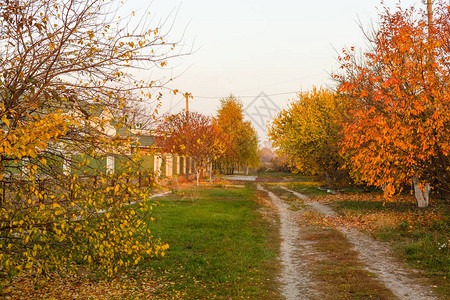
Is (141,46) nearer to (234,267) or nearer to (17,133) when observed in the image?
(17,133)

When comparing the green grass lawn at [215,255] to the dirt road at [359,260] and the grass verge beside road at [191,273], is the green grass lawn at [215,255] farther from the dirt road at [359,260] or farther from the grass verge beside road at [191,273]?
the dirt road at [359,260]

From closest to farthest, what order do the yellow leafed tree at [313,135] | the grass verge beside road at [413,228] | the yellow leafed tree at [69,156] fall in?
the yellow leafed tree at [69,156], the grass verge beside road at [413,228], the yellow leafed tree at [313,135]

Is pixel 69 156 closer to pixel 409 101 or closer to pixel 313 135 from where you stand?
pixel 409 101

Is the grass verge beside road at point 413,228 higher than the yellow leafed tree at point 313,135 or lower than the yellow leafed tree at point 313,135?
lower

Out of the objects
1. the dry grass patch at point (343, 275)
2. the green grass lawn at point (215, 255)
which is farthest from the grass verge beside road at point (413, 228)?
the green grass lawn at point (215, 255)

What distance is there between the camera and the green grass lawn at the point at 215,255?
7719mm

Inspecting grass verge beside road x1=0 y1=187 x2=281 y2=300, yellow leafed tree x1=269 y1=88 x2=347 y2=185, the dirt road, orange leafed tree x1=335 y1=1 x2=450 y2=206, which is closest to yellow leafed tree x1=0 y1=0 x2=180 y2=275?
grass verge beside road x1=0 y1=187 x2=281 y2=300

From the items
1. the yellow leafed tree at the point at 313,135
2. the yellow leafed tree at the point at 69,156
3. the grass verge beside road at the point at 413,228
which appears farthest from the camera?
the yellow leafed tree at the point at 313,135

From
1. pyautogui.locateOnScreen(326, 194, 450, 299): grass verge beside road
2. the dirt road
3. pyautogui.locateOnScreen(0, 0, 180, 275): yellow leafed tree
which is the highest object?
pyautogui.locateOnScreen(0, 0, 180, 275): yellow leafed tree

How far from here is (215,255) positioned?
10.2 meters

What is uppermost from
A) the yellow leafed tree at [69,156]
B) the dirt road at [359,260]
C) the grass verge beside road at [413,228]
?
the yellow leafed tree at [69,156]

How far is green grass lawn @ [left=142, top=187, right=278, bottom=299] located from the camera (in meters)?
7.72

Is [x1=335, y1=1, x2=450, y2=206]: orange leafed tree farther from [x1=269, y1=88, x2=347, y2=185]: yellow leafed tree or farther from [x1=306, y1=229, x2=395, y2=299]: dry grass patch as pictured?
[x1=269, y1=88, x2=347, y2=185]: yellow leafed tree

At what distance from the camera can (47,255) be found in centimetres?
573
